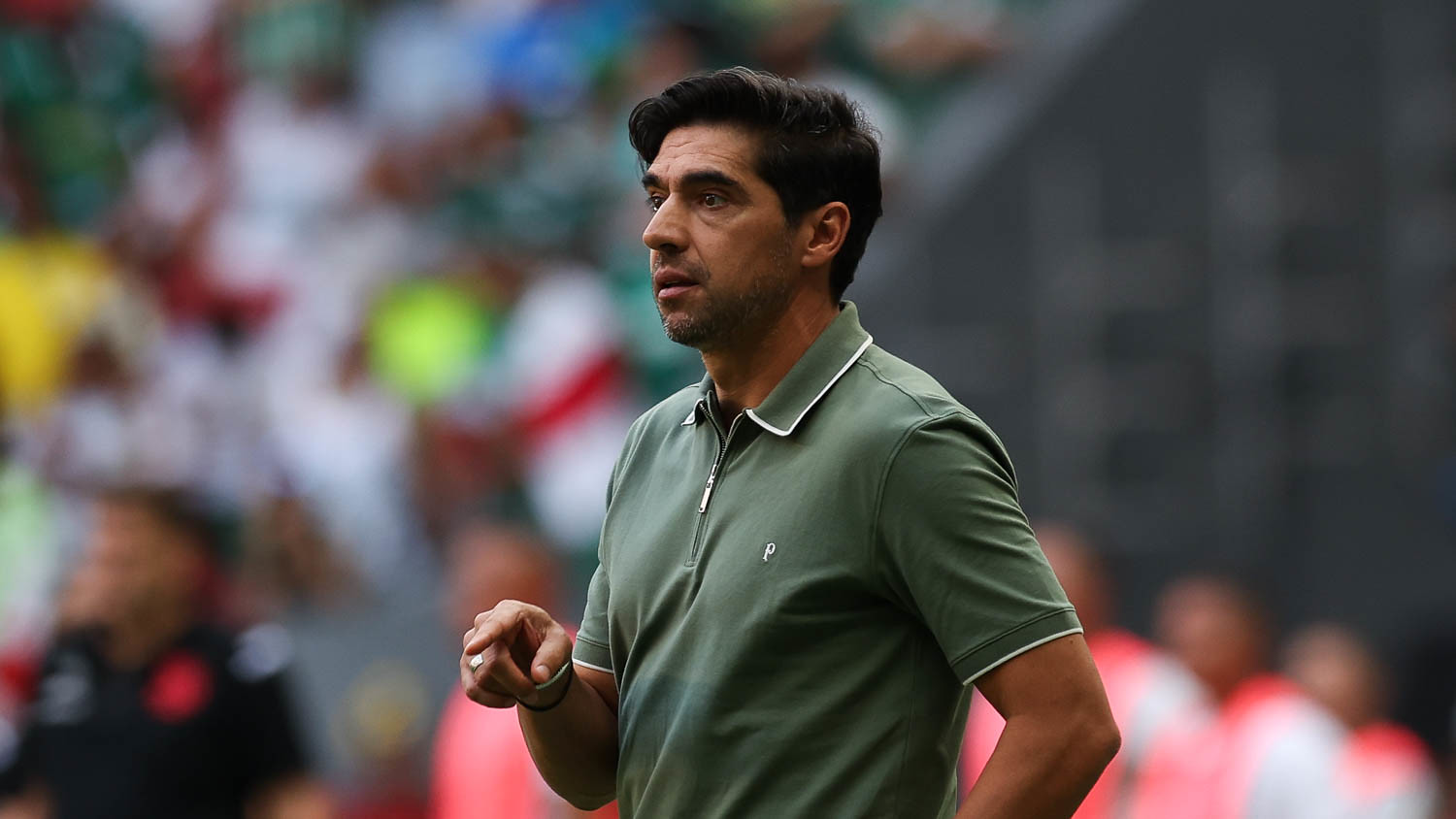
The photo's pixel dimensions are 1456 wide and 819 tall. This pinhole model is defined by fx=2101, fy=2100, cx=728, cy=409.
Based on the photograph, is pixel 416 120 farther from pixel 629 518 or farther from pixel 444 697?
pixel 629 518

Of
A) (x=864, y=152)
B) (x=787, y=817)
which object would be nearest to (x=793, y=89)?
(x=864, y=152)

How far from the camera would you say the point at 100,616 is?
18.8 feet

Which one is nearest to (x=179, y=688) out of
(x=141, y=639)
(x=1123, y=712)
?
(x=141, y=639)

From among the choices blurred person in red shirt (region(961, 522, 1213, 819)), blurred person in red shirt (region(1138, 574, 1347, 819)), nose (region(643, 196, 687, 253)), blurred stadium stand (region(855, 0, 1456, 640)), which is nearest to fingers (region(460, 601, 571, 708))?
nose (region(643, 196, 687, 253))

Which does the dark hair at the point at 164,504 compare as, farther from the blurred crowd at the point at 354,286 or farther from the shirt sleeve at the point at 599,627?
the shirt sleeve at the point at 599,627

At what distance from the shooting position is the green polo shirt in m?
2.65

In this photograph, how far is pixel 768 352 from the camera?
2973 millimetres

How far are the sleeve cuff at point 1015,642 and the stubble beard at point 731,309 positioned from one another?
1.91 ft

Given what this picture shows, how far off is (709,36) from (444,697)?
3531mm

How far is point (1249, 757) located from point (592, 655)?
444 centimetres

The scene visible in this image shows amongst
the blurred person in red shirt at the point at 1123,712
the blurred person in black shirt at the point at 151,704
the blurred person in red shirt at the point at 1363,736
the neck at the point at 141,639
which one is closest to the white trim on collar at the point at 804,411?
the blurred person in black shirt at the point at 151,704

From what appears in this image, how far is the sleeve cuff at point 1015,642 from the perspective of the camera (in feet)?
8.59

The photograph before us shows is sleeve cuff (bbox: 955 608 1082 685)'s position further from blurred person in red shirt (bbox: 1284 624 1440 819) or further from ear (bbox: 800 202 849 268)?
blurred person in red shirt (bbox: 1284 624 1440 819)

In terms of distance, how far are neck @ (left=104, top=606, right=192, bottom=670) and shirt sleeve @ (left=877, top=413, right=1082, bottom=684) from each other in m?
3.50
